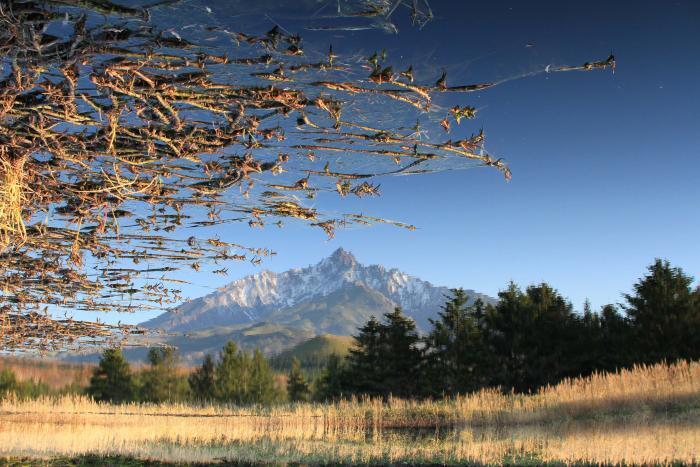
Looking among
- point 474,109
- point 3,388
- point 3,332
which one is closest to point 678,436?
point 474,109

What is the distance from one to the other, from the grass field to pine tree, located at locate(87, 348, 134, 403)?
33.9 m

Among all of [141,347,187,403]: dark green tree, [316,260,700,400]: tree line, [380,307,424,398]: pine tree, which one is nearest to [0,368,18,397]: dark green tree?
[141,347,187,403]: dark green tree

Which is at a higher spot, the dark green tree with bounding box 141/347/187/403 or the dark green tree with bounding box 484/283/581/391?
the dark green tree with bounding box 484/283/581/391

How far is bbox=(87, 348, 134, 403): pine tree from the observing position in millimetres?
51750

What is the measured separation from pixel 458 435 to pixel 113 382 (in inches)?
1887

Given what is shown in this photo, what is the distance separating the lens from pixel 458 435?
1221 centimetres

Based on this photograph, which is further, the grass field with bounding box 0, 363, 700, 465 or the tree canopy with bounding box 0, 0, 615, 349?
the grass field with bounding box 0, 363, 700, 465

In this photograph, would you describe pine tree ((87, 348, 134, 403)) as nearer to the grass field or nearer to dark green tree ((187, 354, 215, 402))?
dark green tree ((187, 354, 215, 402))

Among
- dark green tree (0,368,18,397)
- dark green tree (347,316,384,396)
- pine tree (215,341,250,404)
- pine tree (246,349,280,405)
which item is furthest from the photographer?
pine tree (246,349,280,405)

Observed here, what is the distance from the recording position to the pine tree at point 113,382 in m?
51.8

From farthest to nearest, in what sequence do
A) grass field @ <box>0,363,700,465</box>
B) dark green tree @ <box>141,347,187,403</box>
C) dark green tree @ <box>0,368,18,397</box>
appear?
dark green tree @ <box>141,347,187,403</box> < dark green tree @ <box>0,368,18,397</box> < grass field @ <box>0,363,700,465</box>

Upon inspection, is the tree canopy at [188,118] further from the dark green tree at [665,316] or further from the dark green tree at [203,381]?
the dark green tree at [203,381]

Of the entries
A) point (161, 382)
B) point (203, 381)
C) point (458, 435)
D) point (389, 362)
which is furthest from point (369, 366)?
point (161, 382)

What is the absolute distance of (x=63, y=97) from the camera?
12.2 ft
